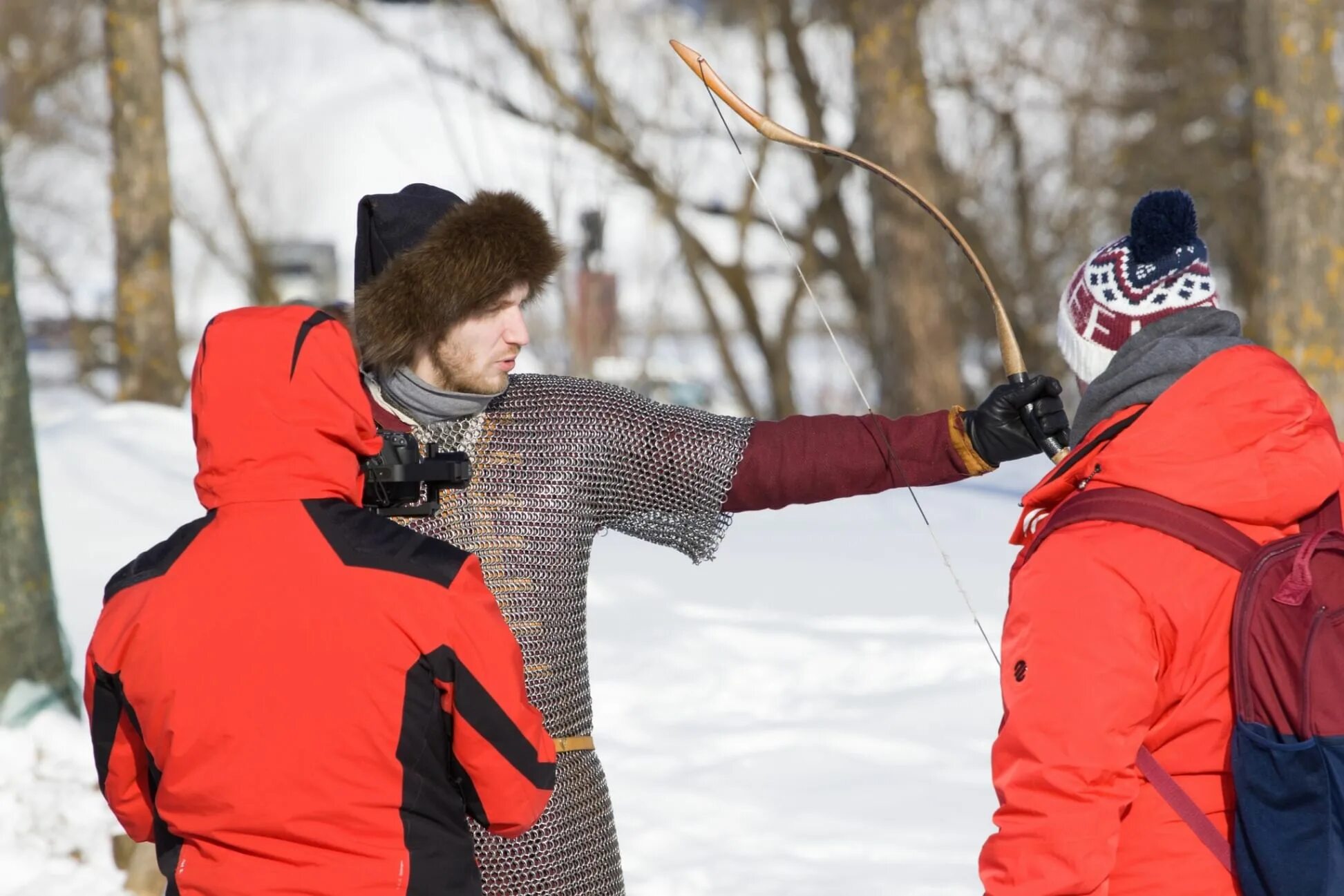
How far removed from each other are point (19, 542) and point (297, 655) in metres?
3.46

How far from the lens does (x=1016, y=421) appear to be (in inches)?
91.0

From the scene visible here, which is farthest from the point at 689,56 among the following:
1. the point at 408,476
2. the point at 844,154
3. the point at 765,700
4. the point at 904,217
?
the point at 904,217

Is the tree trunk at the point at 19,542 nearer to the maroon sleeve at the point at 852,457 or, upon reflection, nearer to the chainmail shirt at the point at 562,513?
the chainmail shirt at the point at 562,513

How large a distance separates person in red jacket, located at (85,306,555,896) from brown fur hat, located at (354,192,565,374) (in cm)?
32

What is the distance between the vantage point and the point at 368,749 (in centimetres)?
173

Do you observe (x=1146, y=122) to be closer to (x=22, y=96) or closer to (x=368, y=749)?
(x=22, y=96)

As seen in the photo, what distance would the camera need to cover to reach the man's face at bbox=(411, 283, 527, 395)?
216 cm

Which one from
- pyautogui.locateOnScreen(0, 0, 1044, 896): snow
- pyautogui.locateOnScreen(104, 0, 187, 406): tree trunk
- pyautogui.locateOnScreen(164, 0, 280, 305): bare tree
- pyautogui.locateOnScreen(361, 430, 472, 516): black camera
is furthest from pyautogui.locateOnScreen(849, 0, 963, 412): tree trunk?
pyautogui.locateOnScreen(164, 0, 280, 305): bare tree

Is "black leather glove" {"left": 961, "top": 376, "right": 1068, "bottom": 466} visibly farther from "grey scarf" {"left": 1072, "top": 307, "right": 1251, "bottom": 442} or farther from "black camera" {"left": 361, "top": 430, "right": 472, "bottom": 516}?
"black camera" {"left": 361, "top": 430, "right": 472, "bottom": 516}

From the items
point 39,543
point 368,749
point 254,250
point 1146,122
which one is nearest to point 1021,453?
point 368,749

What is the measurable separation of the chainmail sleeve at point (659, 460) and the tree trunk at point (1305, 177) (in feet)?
17.9

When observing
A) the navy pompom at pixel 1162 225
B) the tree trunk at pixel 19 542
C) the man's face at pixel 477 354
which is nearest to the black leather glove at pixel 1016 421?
the navy pompom at pixel 1162 225

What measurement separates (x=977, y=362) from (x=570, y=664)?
14.5 m

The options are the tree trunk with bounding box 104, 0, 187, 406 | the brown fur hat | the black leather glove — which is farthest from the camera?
the tree trunk with bounding box 104, 0, 187, 406
